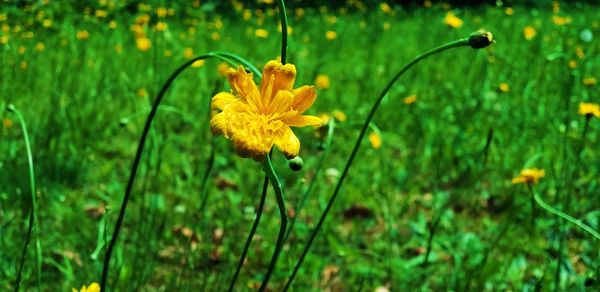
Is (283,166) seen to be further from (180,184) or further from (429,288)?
(429,288)

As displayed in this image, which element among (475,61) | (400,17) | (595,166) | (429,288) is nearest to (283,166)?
(429,288)

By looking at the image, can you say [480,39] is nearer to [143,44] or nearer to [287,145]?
[287,145]

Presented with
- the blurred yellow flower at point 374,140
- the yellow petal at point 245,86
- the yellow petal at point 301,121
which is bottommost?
the blurred yellow flower at point 374,140

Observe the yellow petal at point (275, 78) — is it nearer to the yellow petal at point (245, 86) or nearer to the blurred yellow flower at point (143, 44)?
the yellow petal at point (245, 86)

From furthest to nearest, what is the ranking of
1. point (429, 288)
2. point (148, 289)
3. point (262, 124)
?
point (429, 288) → point (148, 289) → point (262, 124)

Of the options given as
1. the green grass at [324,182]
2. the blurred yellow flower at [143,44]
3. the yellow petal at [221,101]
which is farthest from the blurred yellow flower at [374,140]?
the yellow petal at [221,101]

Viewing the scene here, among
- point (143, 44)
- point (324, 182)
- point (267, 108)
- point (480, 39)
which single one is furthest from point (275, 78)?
point (143, 44)

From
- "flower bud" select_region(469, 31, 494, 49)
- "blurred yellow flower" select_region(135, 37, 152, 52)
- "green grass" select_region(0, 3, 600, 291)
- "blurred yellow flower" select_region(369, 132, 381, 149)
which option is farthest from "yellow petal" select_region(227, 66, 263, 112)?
"blurred yellow flower" select_region(135, 37, 152, 52)
